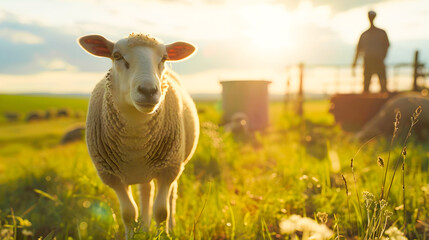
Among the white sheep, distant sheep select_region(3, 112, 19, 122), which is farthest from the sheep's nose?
distant sheep select_region(3, 112, 19, 122)

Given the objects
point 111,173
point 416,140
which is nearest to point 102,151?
point 111,173

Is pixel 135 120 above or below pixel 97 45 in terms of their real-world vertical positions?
below

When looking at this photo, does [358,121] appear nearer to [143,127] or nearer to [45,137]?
[143,127]

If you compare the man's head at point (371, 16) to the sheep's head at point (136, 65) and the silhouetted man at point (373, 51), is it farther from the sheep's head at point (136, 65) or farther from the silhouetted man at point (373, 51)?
the sheep's head at point (136, 65)

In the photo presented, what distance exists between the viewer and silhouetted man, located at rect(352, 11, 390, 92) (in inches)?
246

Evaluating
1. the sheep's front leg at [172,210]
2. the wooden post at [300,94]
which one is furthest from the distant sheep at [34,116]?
the sheep's front leg at [172,210]

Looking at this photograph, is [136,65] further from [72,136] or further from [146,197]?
[72,136]

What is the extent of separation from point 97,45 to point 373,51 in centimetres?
665

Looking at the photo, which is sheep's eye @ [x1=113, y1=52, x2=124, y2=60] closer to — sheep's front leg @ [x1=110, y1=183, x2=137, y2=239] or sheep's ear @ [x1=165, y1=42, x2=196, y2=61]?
sheep's ear @ [x1=165, y1=42, x2=196, y2=61]

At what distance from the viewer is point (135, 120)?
239 cm

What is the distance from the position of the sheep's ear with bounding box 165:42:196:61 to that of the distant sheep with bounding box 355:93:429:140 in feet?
18.1

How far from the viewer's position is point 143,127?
245 cm

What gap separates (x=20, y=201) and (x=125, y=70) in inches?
127

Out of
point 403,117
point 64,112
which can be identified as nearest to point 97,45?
point 403,117
